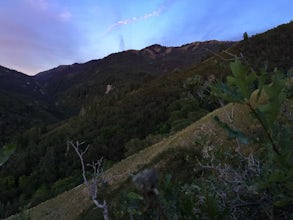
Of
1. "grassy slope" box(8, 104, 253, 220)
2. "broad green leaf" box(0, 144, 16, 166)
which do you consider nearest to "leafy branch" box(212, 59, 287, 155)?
"broad green leaf" box(0, 144, 16, 166)

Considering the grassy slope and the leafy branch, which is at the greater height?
the leafy branch

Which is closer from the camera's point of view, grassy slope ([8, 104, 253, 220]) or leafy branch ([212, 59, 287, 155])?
leafy branch ([212, 59, 287, 155])

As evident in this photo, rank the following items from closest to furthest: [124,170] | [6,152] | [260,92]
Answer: [260,92]
[6,152]
[124,170]

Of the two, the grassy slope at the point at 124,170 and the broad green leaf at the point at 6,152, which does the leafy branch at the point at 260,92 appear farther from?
the grassy slope at the point at 124,170

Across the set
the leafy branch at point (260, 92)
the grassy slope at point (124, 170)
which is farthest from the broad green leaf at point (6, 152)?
the grassy slope at point (124, 170)

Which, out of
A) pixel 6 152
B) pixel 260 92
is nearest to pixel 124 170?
pixel 6 152

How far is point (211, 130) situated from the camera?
20.6 m

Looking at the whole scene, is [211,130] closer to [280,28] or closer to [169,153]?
[169,153]

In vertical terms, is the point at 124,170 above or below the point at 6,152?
below

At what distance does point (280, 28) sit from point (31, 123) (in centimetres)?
9991

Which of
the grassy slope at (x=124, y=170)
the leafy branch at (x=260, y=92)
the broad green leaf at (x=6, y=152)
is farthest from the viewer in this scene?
the grassy slope at (x=124, y=170)

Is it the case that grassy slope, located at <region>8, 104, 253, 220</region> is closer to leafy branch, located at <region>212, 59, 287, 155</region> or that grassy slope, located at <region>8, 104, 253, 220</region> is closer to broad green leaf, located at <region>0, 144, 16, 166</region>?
broad green leaf, located at <region>0, 144, 16, 166</region>

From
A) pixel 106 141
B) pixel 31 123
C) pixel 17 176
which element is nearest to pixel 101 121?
pixel 106 141

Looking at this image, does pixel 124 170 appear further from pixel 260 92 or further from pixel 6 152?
pixel 260 92
